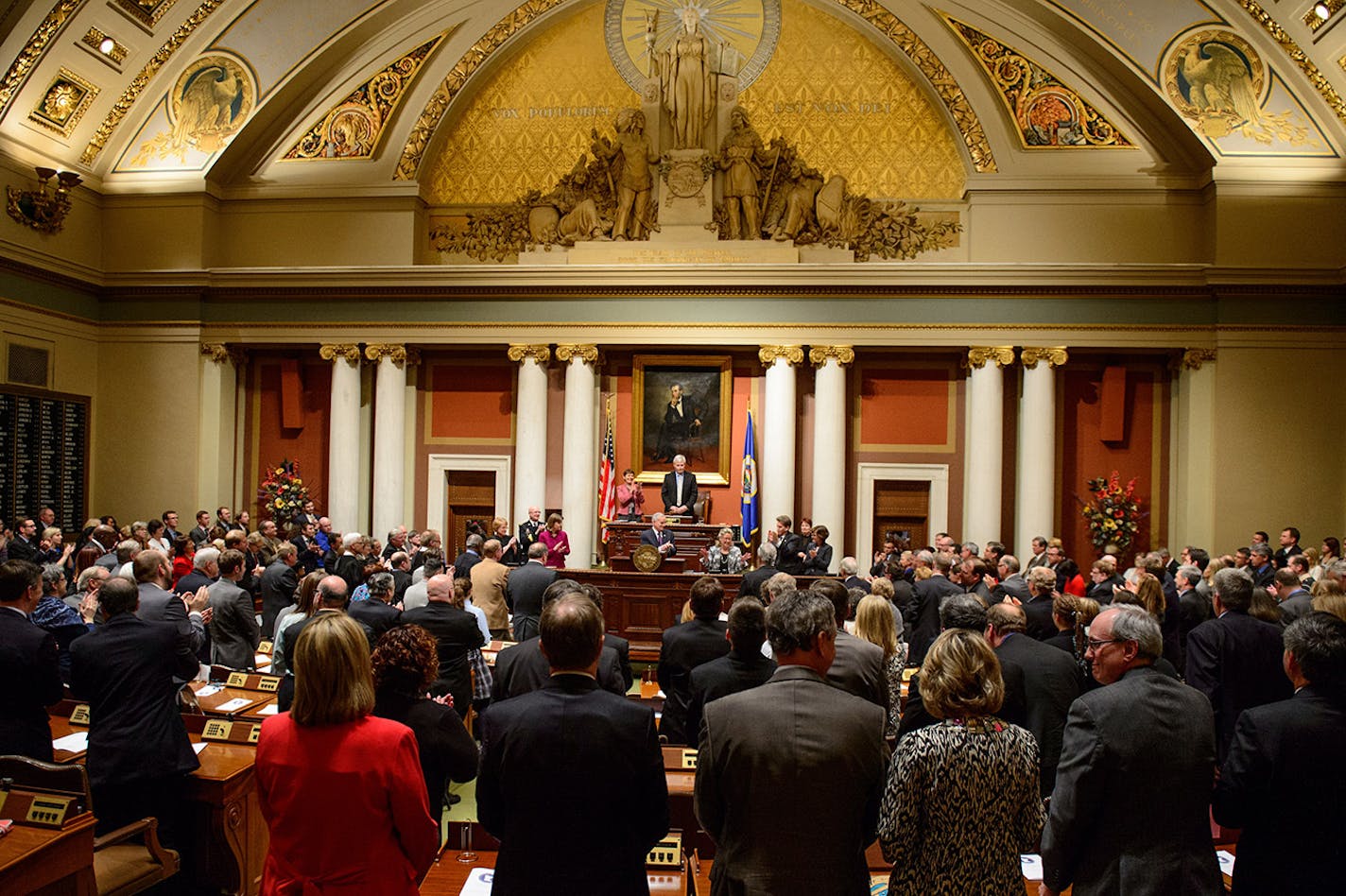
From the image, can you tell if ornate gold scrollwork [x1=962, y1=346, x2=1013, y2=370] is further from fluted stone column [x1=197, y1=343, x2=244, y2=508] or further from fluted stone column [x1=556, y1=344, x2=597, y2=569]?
fluted stone column [x1=197, y1=343, x2=244, y2=508]

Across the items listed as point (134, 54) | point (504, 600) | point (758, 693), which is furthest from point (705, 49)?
point (758, 693)

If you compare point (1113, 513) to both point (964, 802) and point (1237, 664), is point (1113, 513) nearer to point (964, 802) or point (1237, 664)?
point (1237, 664)

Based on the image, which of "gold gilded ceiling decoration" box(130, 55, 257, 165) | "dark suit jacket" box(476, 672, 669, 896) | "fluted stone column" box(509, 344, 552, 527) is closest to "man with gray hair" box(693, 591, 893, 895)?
"dark suit jacket" box(476, 672, 669, 896)

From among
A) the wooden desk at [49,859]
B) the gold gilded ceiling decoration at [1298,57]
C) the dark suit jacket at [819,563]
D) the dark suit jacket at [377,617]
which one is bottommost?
the wooden desk at [49,859]

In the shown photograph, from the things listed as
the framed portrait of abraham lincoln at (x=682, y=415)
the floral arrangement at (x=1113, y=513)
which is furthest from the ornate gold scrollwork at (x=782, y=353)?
the floral arrangement at (x=1113, y=513)

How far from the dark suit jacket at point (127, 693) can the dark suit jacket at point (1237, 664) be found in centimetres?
555

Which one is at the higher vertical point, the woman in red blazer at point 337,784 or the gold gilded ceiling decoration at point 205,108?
the gold gilded ceiling decoration at point 205,108

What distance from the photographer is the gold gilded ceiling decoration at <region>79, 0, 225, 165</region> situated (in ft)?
49.6

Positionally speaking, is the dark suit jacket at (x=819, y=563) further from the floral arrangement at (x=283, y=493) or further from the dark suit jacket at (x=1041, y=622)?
the floral arrangement at (x=283, y=493)

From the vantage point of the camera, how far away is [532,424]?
53.2 feet

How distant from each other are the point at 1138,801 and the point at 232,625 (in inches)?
244

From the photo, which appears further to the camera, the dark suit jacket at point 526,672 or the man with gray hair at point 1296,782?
the dark suit jacket at point 526,672

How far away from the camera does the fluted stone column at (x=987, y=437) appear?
15523mm

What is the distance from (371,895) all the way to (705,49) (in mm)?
15341
